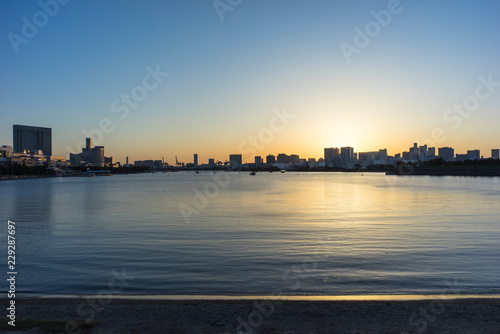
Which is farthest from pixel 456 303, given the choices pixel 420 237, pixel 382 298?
pixel 420 237

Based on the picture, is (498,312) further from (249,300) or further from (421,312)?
(249,300)

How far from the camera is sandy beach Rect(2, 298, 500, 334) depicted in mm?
8016

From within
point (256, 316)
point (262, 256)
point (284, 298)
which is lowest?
point (262, 256)

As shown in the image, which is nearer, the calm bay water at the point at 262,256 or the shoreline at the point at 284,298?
the shoreline at the point at 284,298

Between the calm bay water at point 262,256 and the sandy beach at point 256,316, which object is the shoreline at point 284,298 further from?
the calm bay water at point 262,256

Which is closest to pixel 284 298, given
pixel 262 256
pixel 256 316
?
pixel 256 316

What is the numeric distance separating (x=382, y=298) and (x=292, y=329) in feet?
12.5

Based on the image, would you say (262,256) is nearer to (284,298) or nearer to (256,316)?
(284,298)

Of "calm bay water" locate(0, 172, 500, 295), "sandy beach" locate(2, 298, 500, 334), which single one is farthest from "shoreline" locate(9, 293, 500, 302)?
"calm bay water" locate(0, 172, 500, 295)

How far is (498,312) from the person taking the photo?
8.91 meters

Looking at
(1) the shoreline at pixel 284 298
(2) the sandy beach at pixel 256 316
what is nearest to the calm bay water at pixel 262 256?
(1) the shoreline at pixel 284 298

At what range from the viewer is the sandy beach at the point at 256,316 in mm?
8016

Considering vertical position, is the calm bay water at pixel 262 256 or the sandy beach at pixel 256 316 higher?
the sandy beach at pixel 256 316

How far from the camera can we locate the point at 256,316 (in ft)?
29.1
